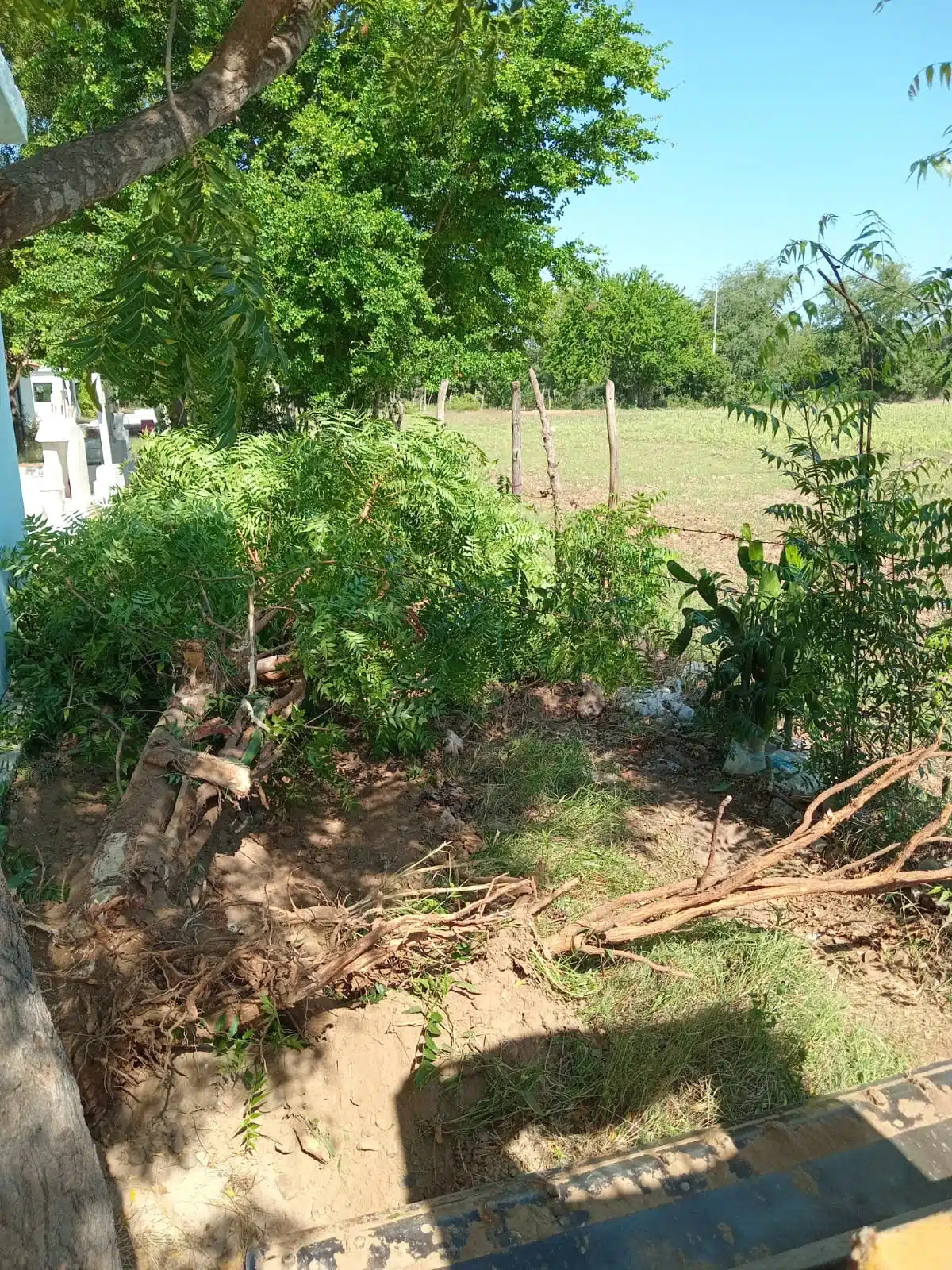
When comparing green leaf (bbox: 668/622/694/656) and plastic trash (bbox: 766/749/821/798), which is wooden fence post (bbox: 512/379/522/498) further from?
plastic trash (bbox: 766/749/821/798)

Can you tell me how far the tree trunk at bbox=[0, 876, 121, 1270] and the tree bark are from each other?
62.6 inches

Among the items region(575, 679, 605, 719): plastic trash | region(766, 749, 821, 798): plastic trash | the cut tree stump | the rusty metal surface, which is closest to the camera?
the rusty metal surface

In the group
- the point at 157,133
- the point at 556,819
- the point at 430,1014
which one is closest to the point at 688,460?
the point at 556,819

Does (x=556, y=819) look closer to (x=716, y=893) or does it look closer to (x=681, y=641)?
(x=716, y=893)

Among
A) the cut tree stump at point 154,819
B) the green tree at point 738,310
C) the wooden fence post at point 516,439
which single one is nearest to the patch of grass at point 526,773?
the cut tree stump at point 154,819

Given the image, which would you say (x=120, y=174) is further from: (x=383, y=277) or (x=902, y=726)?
(x=383, y=277)

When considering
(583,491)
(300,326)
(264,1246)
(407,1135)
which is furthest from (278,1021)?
(583,491)

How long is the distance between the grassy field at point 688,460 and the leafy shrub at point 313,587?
1.92m

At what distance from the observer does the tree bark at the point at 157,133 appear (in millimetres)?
2135

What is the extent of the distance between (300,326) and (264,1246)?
1209 cm

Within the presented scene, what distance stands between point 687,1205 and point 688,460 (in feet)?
85.5

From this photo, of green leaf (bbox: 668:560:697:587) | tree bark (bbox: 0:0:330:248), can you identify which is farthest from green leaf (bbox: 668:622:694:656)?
tree bark (bbox: 0:0:330:248)

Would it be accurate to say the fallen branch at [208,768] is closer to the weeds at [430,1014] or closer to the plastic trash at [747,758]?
the weeds at [430,1014]

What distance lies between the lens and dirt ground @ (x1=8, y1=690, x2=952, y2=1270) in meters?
2.97
